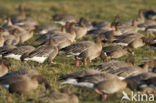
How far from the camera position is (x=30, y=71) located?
35.0 ft

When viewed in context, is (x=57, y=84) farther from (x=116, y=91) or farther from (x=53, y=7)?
(x=53, y=7)

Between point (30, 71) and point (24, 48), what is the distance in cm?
467

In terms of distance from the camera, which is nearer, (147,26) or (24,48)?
(24,48)

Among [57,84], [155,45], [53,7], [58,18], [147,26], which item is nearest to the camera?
[57,84]

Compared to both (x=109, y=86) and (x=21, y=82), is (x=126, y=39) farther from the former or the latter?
(x=21, y=82)

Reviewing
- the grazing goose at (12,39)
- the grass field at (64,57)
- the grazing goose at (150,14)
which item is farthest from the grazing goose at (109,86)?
the grazing goose at (150,14)

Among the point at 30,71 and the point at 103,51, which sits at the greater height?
the point at 30,71

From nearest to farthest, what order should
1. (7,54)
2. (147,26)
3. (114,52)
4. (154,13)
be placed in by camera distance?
(7,54), (114,52), (147,26), (154,13)

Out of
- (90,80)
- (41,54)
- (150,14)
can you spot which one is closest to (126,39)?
(41,54)

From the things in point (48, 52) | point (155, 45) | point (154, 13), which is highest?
point (48, 52)

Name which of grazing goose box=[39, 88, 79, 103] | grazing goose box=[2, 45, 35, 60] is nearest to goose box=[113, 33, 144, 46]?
grazing goose box=[2, 45, 35, 60]

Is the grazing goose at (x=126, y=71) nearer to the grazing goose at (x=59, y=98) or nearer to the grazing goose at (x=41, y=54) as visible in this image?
the grazing goose at (x=59, y=98)

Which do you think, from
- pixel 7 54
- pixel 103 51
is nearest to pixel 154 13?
pixel 103 51

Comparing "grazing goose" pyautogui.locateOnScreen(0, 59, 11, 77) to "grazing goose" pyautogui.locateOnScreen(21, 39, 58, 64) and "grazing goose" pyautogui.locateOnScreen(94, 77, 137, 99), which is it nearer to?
"grazing goose" pyautogui.locateOnScreen(21, 39, 58, 64)
